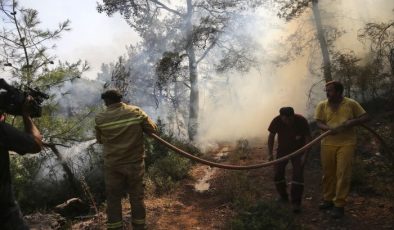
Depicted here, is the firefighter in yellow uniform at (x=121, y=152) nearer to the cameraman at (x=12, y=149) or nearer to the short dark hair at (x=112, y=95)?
the short dark hair at (x=112, y=95)

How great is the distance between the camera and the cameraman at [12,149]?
294 centimetres

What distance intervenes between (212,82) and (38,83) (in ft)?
95.0

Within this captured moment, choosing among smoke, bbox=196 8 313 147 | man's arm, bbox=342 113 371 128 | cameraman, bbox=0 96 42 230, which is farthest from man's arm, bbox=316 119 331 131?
smoke, bbox=196 8 313 147

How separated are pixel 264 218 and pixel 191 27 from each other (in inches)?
647

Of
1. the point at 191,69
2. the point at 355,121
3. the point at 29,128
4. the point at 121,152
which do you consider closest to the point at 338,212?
the point at 355,121

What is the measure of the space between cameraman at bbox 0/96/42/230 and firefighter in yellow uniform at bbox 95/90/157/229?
2019mm

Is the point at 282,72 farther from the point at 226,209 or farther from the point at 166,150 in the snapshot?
the point at 226,209

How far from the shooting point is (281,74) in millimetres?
24875

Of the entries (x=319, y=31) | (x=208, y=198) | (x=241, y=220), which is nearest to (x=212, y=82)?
(x=319, y=31)

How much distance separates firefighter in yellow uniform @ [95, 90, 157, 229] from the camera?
17.1ft

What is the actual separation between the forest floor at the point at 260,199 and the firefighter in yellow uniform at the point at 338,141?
344 millimetres

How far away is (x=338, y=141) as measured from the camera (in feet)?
Result: 19.3

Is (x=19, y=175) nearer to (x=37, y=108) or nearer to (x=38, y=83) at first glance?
(x=38, y=83)

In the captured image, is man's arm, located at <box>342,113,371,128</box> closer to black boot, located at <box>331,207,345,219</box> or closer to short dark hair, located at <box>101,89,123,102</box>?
black boot, located at <box>331,207,345,219</box>
